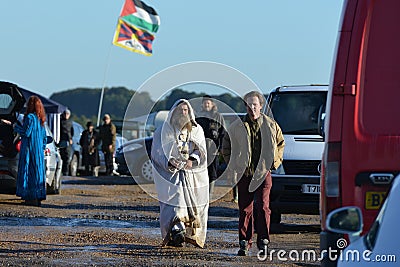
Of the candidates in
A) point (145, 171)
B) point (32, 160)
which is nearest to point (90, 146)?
point (145, 171)

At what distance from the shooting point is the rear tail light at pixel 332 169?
7559 mm

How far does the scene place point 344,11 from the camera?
25.0 ft

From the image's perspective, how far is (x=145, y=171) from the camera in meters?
28.4

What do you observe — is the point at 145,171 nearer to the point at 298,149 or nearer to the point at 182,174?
the point at 298,149

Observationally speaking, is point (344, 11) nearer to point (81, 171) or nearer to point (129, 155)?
point (129, 155)

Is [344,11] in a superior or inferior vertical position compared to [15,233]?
superior

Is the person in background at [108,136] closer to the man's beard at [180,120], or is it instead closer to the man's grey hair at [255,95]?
the man's beard at [180,120]

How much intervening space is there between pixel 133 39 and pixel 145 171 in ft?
45.5

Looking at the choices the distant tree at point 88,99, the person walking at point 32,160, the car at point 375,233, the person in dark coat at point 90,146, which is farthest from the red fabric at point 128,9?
the distant tree at point 88,99

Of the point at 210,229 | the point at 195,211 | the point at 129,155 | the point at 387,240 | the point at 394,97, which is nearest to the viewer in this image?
the point at 387,240

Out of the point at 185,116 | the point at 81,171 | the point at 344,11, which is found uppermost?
the point at 344,11

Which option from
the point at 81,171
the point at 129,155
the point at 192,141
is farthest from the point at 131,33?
the point at 192,141

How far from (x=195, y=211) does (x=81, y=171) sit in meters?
24.8

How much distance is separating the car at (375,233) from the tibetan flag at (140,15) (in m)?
35.8
